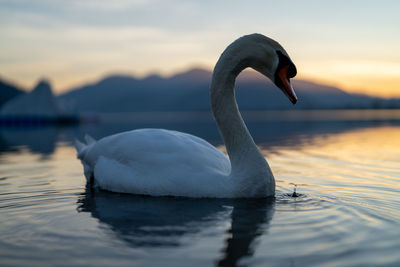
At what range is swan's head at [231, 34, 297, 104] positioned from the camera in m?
5.63

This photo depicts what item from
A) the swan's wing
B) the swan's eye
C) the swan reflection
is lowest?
the swan reflection

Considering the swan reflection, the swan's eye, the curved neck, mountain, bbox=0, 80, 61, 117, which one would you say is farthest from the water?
mountain, bbox=0, 80, 61, 117

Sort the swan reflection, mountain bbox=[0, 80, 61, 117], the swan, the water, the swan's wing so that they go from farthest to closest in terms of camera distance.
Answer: mountain bbox=[0, 80, 61, 117]
the swan's wing
the swan
the swan reflection
the water

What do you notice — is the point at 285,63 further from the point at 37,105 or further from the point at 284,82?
the point at 37,105

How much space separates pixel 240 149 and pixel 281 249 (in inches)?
90.2

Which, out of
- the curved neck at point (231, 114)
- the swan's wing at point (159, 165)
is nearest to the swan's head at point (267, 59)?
the curved neck at point (231, 114)

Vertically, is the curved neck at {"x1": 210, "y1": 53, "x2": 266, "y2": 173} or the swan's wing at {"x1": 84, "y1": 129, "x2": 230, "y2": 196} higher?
the curved neck at {"x1": 210, "y1": 53, "x2": 266, "y2": 173}

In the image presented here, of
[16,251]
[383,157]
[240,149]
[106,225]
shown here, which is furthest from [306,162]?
[16,251]

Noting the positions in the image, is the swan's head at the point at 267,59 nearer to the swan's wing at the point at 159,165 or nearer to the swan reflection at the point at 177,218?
the swan's wing at the point at 159,165

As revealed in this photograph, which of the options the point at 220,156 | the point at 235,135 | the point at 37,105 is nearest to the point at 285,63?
the point at 235,135

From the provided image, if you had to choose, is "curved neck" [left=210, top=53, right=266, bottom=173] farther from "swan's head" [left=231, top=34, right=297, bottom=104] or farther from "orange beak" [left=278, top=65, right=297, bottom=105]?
"orange beak" [left=278, top=65, right=297, bottom=105]

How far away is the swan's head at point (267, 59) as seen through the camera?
563 centimetres

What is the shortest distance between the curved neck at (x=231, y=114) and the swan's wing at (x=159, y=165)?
36cm

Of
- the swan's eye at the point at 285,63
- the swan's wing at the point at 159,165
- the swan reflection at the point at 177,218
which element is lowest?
the swan reflection at the point at 177,218
